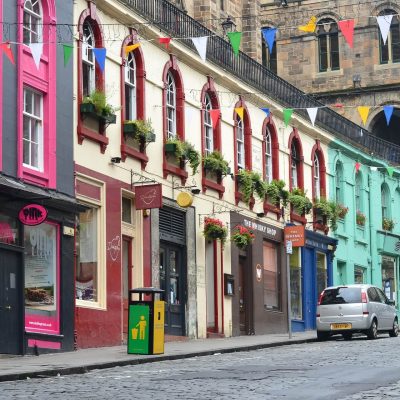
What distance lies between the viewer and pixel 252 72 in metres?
38.7

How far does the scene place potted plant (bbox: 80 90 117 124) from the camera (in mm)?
26750

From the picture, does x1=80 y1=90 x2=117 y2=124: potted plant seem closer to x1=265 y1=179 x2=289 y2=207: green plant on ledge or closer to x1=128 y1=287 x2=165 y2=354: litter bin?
x1=128 y1=287 x2=165 y2=354: litter bin

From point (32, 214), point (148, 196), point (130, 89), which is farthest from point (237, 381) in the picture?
point (130, 89)

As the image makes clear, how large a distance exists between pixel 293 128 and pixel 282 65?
22701 millimetres

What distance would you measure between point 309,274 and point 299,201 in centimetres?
312

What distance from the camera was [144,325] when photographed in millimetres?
24250

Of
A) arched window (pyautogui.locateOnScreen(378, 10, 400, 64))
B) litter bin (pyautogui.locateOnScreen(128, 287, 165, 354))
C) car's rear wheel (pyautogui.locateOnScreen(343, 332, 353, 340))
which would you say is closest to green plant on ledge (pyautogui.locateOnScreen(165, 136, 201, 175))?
car's rear wheel (pyautogui.locateOnScreen(343, 332, 353, 340))

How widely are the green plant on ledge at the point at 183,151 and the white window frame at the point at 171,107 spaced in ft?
1.32

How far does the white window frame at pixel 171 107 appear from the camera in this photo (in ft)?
105

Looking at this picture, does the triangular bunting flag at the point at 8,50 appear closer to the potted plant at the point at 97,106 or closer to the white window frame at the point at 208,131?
the potted plant at the point at 97,106

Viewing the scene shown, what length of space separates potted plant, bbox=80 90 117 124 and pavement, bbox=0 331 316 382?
199 inches

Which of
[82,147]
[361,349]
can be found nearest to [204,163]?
[82,147]

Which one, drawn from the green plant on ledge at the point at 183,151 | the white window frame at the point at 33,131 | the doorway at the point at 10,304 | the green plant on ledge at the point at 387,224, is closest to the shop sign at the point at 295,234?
the green plant on ledge at the point at 183,151

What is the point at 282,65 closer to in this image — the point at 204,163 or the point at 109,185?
the point at 204,163
